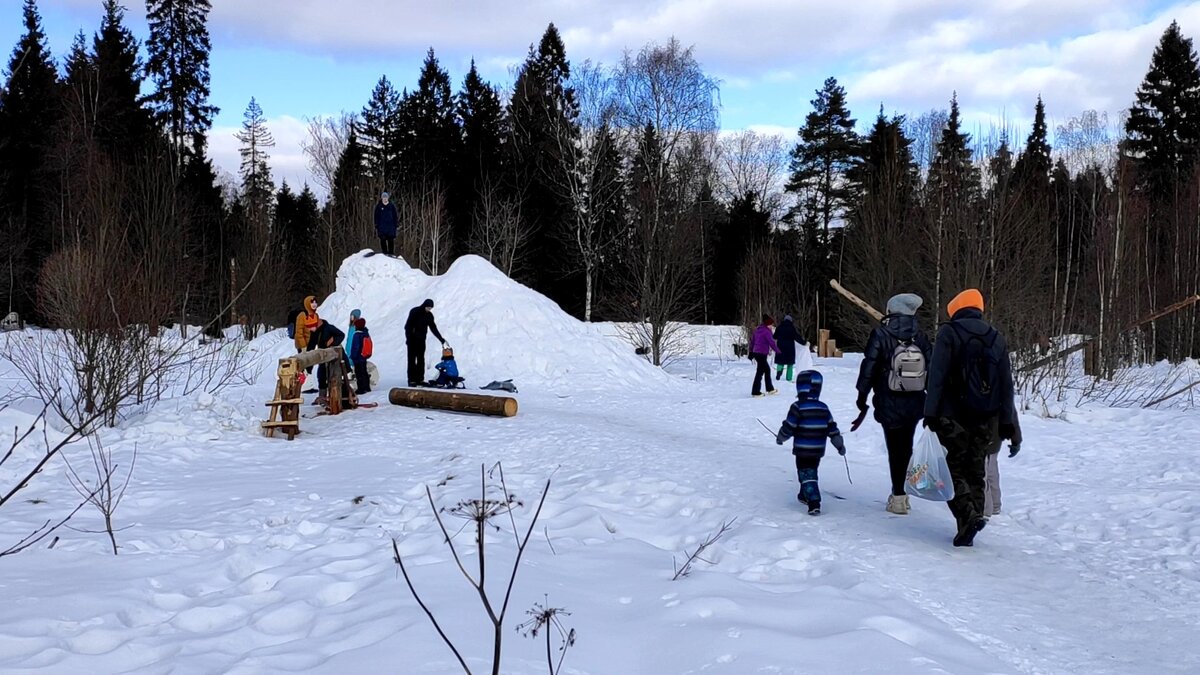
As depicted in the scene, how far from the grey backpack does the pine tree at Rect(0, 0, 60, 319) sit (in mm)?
36445

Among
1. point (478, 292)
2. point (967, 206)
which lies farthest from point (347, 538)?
point (967, 206)

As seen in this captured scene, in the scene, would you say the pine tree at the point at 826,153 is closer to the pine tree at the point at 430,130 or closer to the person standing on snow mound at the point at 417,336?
the pine tree at the point at 430,130

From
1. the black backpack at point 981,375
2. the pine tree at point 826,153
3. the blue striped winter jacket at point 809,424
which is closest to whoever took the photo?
the black backpack at point 981,375

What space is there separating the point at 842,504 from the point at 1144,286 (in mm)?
25073

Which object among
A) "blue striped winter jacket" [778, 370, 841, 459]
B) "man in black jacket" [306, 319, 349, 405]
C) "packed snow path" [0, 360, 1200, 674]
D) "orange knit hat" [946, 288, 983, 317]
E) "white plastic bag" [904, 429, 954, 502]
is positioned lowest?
"packed snow path" [0, 360, 1200, 674]

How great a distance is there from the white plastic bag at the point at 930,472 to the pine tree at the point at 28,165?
3692cm

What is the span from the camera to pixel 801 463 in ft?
21.2

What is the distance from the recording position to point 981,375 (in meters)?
5.36

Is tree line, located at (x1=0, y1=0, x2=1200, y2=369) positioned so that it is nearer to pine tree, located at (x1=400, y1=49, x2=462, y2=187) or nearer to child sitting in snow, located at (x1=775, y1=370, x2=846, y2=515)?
pine tree, located at (x1=400, y1=49, x2=462, y2=187)

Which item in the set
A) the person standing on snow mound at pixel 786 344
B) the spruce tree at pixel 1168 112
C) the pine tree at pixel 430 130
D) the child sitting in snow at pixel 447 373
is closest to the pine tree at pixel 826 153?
the spruce tree at pixel 1168 112

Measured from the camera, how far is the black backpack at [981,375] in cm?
532

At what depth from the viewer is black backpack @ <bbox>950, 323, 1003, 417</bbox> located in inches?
210

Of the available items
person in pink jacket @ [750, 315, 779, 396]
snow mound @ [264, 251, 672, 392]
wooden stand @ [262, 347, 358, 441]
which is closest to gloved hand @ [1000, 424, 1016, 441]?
wooden stand @ [262, 347, 358, 441]

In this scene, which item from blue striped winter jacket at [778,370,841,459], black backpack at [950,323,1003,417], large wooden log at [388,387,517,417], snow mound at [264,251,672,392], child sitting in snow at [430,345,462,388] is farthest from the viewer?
snow mound at [264,251,672,392]
